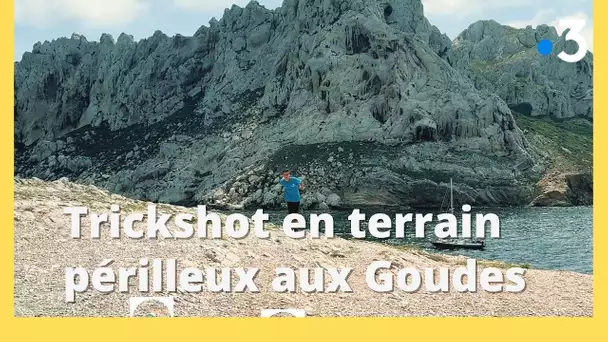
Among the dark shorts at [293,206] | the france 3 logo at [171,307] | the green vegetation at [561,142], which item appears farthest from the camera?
the green vegetation at [561,142]

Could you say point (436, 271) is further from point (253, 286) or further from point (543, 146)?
point (543, 146)

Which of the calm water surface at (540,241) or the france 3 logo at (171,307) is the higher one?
the france 3 logo at (171,307)

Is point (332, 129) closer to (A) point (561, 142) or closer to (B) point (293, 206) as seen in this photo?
(A) point (561, 142)

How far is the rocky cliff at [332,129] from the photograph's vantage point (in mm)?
136250

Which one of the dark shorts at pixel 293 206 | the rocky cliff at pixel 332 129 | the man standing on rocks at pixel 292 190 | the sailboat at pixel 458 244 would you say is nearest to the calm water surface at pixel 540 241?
the sailboat at pixel 458 244

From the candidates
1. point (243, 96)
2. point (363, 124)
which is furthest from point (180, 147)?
point (363, 124)

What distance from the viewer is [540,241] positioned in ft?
225

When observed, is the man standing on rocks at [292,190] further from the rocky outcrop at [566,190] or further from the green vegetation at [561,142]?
the green vegetation at [561,142]

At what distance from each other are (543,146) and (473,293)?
159 m

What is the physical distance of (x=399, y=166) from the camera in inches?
5404

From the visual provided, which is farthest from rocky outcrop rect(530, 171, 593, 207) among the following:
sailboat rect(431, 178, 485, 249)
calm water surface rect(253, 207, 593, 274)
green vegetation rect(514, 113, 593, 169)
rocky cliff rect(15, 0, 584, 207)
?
sailboat rect(431, 178, 485, 249)

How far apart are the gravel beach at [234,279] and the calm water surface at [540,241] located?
1058 inches

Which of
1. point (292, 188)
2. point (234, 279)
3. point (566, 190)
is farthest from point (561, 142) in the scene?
point (234, 279)

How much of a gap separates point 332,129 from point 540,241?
88.2 meters
